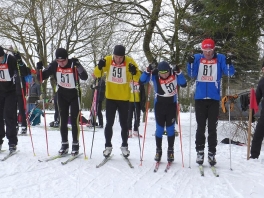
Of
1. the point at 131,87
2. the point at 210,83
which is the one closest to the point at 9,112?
the point at 131,87

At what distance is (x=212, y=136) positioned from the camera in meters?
5.48

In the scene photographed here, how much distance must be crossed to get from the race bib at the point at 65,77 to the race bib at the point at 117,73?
0.72 m

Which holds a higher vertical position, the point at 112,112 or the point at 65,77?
the point at 65,77

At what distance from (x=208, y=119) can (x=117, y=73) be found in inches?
72.7

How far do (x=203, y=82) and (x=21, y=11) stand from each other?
15646mm

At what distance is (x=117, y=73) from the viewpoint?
5.80m

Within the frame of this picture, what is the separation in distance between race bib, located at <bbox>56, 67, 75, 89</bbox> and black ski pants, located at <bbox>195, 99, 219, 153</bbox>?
7.73ft

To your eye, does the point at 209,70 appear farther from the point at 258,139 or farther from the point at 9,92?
the point at 9,92

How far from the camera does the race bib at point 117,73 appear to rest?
5793 millimetres

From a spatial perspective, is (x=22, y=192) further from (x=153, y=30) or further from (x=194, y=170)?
(x=153, y=30)

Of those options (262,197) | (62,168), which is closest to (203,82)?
(262,197)

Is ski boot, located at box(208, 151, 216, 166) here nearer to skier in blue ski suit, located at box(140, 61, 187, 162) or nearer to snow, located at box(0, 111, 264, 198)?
snow, located at box(0, 111, 264, 198)

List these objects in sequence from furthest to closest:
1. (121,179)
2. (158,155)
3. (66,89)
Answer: (66,89)
(158,155)
(121,179)

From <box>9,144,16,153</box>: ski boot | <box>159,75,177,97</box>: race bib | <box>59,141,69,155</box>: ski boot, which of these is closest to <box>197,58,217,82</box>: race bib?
<box>159,75,177,97</box>: race bib
